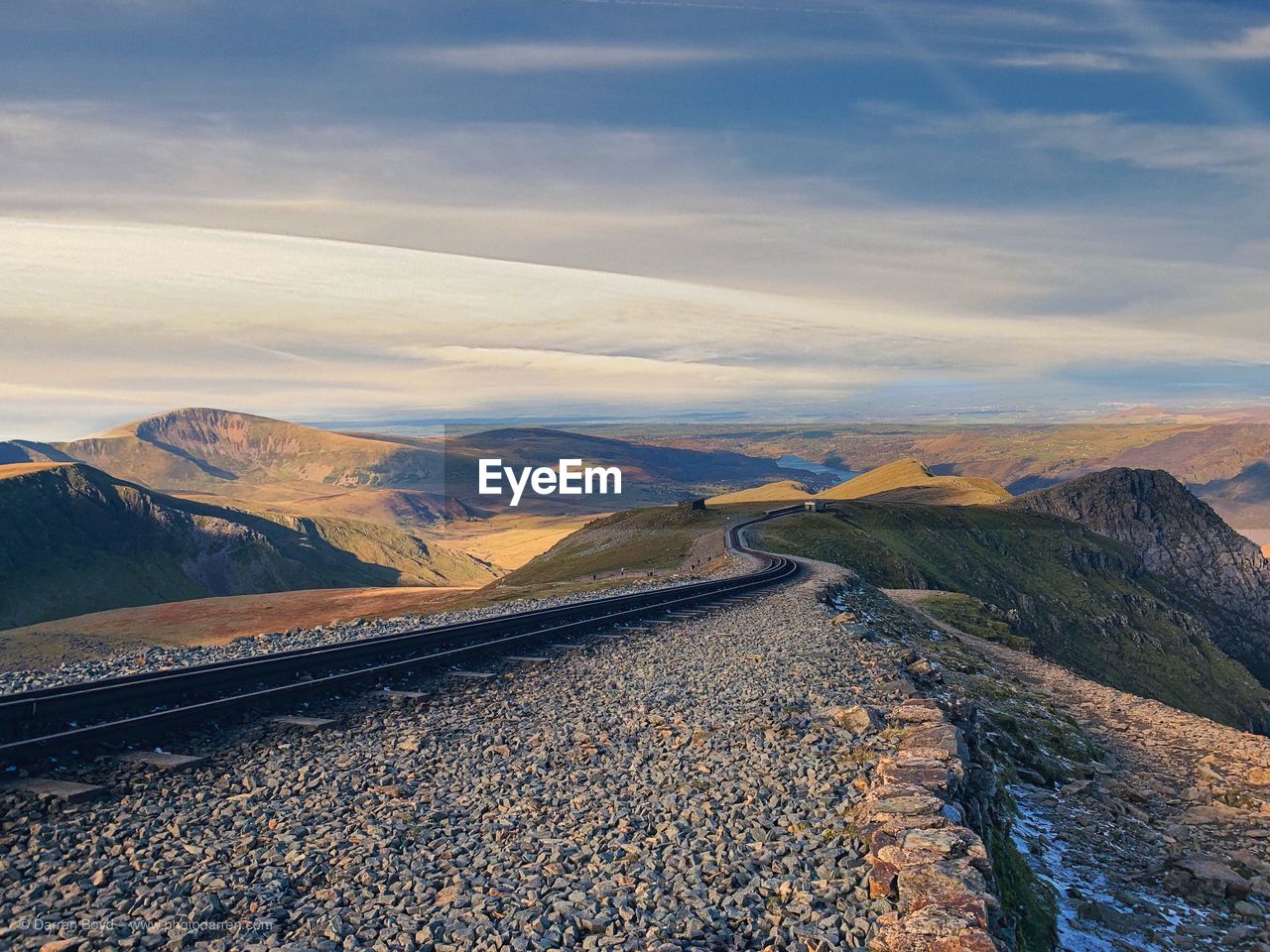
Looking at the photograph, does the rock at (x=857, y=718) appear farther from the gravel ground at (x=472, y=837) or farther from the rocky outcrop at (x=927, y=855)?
the rocky outcrop at (x=927, y=855)

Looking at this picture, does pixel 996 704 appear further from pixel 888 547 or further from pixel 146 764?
pixel 888 547

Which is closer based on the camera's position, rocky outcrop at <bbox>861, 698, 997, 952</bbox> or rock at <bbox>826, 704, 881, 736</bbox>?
rocky outcrop at <bbox>861, 698, 997, 952</bbox>

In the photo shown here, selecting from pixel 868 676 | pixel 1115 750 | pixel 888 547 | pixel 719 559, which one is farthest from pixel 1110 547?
pixel 868 676

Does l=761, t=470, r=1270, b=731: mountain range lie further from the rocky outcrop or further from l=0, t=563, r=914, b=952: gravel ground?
l=0, t=563, r=914, b=952: gravel ground

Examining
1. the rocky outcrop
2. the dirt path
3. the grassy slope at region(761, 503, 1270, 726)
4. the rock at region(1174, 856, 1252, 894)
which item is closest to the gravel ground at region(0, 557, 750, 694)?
the rocky outcrop

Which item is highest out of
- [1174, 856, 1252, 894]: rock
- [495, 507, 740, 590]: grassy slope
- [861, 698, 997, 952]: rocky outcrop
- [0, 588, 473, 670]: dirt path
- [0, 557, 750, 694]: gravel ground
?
[861, 698, 997, 952]: rocky outcrop

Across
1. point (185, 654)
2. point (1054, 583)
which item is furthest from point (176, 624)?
point (1054, 583)

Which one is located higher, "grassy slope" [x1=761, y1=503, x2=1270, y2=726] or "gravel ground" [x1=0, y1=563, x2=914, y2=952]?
"gravel ground" [x1=0, y1=563, x2=914, y2=952]
